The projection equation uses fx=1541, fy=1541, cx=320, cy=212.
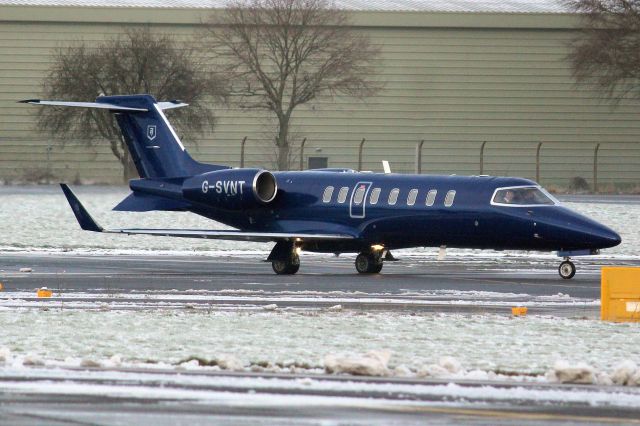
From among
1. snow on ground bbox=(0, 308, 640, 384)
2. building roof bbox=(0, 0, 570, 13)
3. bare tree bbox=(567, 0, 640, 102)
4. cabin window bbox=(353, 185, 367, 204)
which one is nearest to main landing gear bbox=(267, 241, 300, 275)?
cabin window bbox=(353, 185, 367, 204)

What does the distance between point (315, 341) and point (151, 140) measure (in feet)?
53.7

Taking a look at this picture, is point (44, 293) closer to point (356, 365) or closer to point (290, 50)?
point (356, 365)

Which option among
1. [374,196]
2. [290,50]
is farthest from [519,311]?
[290,50]

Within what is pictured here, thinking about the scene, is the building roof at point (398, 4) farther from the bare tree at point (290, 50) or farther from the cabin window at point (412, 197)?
the cabin window at point (412, 197)

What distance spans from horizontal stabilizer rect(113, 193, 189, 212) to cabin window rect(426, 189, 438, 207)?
5.30m

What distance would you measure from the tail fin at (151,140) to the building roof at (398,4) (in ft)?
96.9

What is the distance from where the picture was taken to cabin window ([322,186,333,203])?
29.5 meters

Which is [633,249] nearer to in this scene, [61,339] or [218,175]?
[218,175]

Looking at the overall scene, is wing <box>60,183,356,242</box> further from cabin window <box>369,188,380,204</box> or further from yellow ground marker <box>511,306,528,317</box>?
yellow ground marker <box>511,306,528,317</box>

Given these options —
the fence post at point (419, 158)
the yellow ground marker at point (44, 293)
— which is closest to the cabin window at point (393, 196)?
the yellow ground marker at point (44, 293)

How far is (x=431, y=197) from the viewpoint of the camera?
1117 inches

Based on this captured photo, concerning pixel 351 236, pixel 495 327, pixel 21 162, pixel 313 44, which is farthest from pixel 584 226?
pixel 21 162

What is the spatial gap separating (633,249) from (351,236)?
10.4 m

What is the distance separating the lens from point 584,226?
26797 mm
